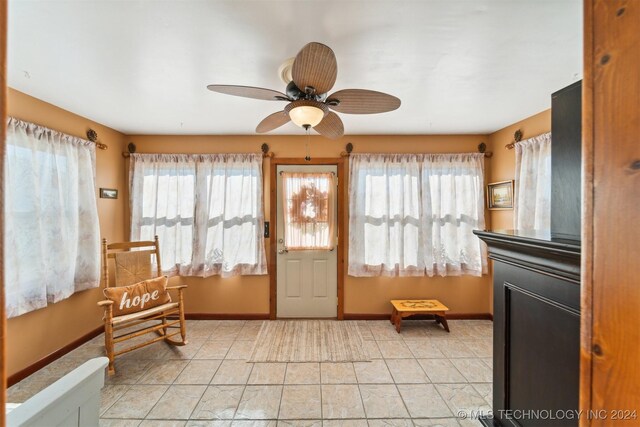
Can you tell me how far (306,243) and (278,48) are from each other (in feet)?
7.71

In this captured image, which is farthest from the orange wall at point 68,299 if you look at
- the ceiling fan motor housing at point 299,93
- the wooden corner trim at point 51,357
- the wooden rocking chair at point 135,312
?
the ceiling fan motor housing at point 299,93

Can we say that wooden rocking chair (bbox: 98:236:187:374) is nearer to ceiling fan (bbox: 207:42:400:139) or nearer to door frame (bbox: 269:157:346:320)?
door frame (bbox: 269:157:346:320)

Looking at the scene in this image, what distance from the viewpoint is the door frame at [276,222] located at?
137 inches

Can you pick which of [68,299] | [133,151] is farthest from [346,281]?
[133,151]

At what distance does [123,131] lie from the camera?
11.1 feet

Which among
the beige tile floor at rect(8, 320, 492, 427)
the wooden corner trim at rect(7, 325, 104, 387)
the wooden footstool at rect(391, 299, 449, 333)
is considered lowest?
the beige tile floor at rect(8, 320, 492, 427)

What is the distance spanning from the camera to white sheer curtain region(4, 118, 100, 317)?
7.01ft

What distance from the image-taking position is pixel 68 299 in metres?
2.68

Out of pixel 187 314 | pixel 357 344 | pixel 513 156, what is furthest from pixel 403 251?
pixel 187 314

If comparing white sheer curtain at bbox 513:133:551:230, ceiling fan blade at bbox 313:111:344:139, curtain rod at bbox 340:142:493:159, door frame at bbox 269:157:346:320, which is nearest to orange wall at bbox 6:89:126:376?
door frame at bbox 269:157:346:320

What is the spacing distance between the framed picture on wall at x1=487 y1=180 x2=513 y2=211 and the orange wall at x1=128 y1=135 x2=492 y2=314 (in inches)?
23.1

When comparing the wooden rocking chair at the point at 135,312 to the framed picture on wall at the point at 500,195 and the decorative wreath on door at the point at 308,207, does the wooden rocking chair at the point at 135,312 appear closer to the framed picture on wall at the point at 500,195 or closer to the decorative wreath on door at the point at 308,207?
the decorative wreath on door at the point at 308,207

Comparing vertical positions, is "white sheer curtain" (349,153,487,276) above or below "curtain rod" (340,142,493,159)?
below

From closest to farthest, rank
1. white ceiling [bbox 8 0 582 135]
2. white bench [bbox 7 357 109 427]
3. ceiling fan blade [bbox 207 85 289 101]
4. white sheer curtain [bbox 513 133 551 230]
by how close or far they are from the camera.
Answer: white bench [bbox 7 357 109 427]
white ceiling [bbox 8 0 582 135]
ceiling fan blade [bbox 207 85 289 101]
white sheer curtain [bbox 513 133 551 230]
